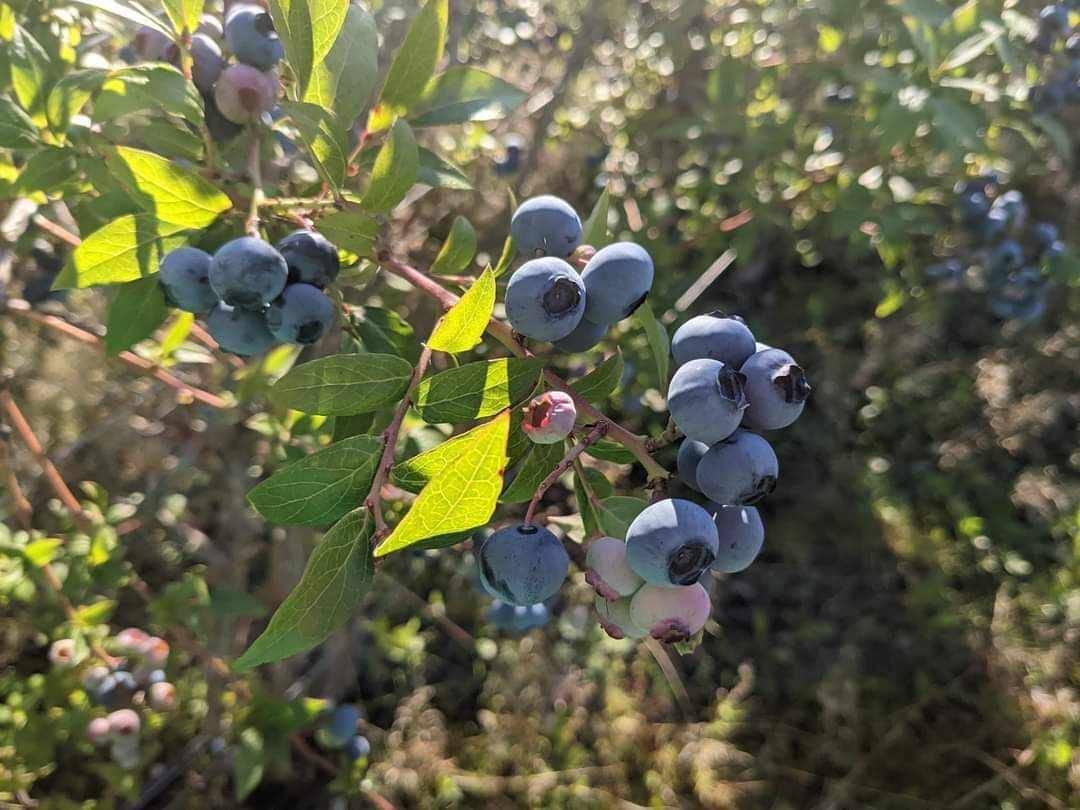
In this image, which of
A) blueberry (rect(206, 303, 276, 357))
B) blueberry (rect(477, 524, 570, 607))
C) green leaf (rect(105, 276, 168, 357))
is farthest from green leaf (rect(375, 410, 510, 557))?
green leaf (rect(105, 276, 168, 357))

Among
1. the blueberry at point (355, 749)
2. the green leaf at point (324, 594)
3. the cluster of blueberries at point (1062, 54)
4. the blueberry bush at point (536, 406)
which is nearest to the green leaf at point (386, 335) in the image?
the blueberry bush at point (536, 406)

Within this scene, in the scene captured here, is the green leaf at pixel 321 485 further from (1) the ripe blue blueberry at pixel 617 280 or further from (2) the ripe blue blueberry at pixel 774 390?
(2) the ripe blue blueberry at pixel 774 390

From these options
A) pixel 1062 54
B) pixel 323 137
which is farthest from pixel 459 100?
pixel 1062 54

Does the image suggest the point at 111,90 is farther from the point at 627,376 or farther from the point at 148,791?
the point at 148,791

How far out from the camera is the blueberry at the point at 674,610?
73 cm

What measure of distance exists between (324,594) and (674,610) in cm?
36

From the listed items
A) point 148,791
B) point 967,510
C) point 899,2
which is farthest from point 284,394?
point 967,510

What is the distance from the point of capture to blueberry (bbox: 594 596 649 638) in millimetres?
792

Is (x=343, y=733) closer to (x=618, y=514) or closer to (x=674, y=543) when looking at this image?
(x=618, y=514)

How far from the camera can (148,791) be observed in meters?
2.05

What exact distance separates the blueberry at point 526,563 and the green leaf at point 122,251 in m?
0.61

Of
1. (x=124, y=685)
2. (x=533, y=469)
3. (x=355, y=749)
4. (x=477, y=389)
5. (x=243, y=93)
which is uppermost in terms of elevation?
(x=243, y=93)

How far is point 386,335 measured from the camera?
1.04 meters

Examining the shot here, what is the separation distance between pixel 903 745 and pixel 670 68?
8.87 ft
